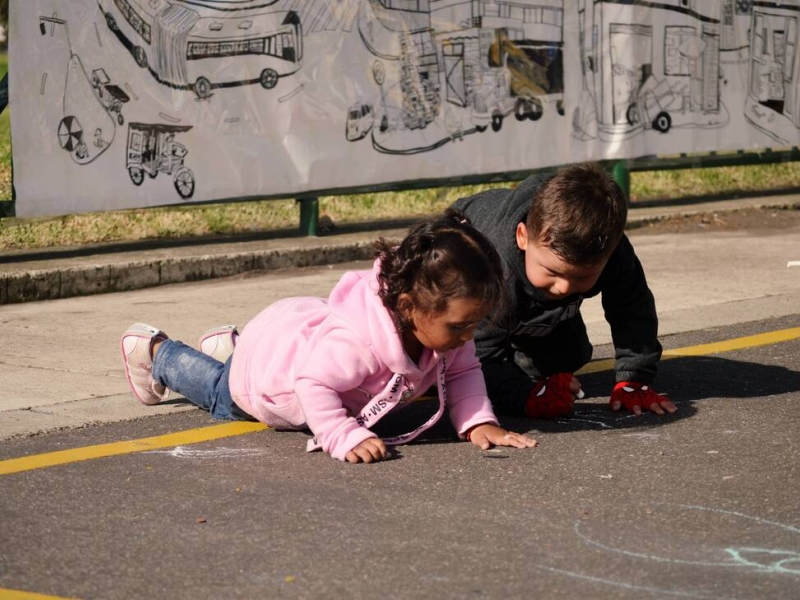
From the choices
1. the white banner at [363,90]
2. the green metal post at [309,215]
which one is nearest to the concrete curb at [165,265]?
the green metal post at [309,215]

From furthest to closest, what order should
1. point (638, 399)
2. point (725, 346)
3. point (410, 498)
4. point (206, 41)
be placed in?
point (206, 41), point (725, 346), point (638, 399), point (410, 498)

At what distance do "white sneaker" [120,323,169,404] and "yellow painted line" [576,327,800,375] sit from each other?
1634mm

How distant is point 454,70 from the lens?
9.38 metres

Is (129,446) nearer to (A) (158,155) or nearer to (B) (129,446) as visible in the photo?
(B) (129,446)

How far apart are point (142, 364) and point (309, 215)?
159 inches

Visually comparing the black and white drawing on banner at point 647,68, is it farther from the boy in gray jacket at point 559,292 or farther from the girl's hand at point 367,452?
the girl's hand at point 367,452

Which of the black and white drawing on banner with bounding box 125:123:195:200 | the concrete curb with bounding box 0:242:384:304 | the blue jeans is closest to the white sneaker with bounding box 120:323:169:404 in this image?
the blue jeans

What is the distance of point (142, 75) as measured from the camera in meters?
7.82

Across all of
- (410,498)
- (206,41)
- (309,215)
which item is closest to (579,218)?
(410,498)

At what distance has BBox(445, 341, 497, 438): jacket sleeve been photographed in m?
4.26

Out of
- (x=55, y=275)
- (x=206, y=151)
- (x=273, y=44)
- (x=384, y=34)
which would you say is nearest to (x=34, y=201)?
(x=55, y=275)

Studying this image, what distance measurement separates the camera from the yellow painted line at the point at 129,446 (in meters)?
4.07

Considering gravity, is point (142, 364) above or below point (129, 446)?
above

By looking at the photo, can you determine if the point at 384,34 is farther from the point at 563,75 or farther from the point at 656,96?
the point at 656,96
